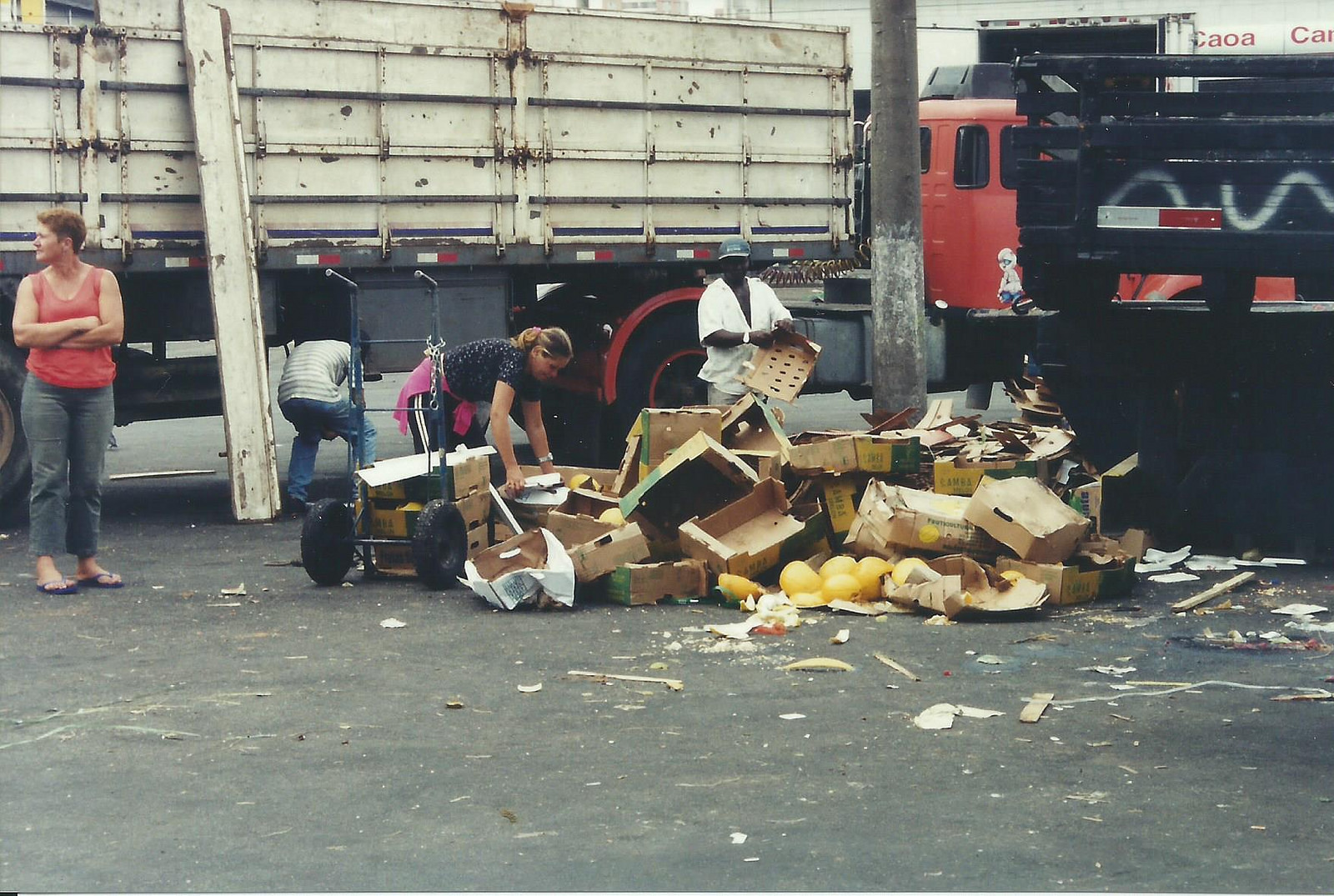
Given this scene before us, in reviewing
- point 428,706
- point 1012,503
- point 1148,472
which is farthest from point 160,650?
point 1148,472

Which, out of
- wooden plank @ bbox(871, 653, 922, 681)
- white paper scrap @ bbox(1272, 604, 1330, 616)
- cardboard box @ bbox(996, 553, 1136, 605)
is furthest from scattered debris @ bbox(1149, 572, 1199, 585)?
wooden plank @ bbox(871, 653, 922, 681)

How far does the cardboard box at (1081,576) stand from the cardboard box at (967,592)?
78 millimetres

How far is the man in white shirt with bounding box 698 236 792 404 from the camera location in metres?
10.1

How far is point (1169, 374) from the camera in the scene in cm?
926

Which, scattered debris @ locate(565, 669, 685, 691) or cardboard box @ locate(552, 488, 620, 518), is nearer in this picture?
scattered debris @ locate(565, 669, 685, 691)

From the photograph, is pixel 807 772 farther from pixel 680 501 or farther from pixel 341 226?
pixel 341 226

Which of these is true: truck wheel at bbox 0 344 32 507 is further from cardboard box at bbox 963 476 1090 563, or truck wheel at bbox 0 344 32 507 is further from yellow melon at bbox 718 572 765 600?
cardboard box at bbox 963 476 1090 563

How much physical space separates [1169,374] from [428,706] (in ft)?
16.0

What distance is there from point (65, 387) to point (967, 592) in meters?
4.44

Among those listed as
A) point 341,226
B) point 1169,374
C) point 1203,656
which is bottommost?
point 1203,656

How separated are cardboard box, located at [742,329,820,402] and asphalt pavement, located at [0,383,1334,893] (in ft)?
6.04

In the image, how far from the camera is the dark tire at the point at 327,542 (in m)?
8.48

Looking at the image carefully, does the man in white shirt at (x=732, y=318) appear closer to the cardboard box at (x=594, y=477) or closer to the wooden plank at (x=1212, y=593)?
the cardboard box at (x=594, y=477)

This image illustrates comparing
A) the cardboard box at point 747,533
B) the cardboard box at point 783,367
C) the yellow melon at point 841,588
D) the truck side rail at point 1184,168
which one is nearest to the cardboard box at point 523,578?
the cardboard box at point 747,533
